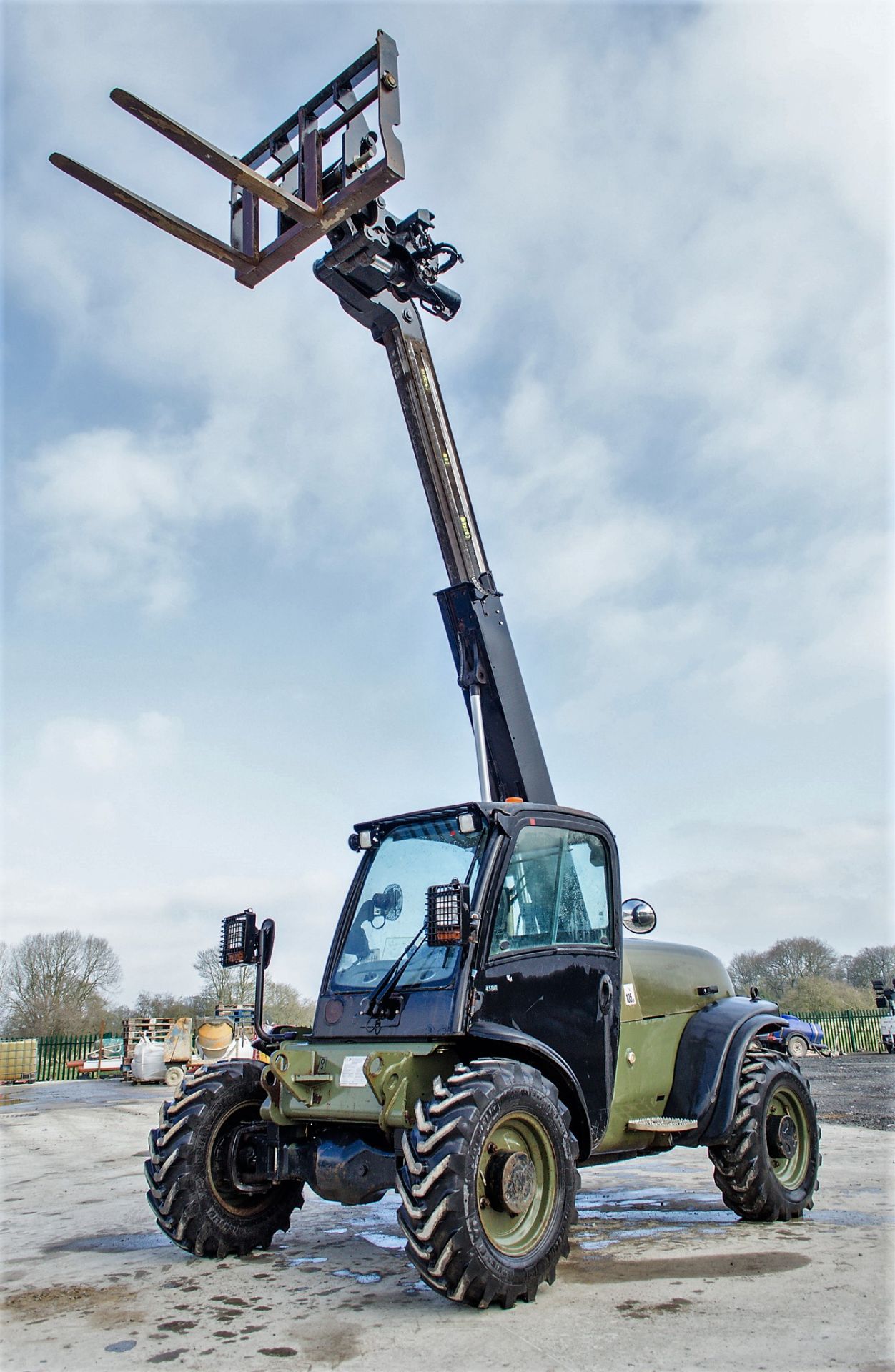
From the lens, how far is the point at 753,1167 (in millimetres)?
5926

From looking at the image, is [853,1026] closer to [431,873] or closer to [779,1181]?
[779,1181]

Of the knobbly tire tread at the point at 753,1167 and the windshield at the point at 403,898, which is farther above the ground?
the windshield at the point at 403,898

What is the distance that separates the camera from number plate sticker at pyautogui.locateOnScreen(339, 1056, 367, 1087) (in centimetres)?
479

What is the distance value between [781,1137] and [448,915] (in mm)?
3362

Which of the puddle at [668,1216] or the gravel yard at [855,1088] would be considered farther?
the gravel yard at [855,1088]

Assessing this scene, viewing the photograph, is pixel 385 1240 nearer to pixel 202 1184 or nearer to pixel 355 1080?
pixel 202 1184

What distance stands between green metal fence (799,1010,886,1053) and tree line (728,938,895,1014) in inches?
113

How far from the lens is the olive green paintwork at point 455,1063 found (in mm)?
4668

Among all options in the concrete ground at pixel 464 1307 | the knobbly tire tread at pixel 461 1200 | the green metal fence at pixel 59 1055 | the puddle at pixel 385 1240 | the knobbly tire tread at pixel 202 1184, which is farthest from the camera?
the green metal fence at pixel 59 1055

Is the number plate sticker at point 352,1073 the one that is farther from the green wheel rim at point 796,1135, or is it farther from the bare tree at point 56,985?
the bare tree at point 56,985

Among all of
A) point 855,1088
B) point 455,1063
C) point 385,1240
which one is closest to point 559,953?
point 455,1063

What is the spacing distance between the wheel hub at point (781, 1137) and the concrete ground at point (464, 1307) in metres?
0.42

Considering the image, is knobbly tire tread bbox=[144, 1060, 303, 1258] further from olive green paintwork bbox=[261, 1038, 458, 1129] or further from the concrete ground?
olive green paintwork bbox=[261, 1038, 458, 1129]

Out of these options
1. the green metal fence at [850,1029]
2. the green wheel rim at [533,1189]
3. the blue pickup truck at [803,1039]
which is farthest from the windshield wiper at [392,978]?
the green metal fence at [850,1029]
